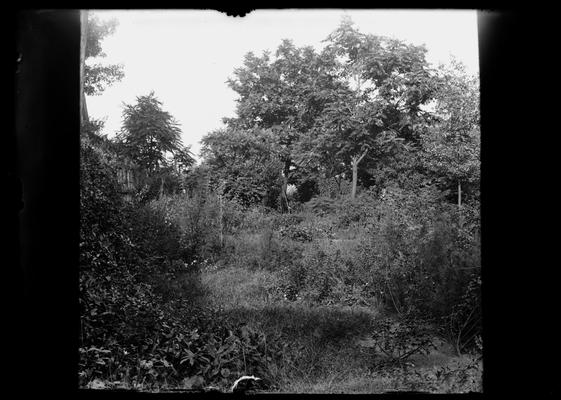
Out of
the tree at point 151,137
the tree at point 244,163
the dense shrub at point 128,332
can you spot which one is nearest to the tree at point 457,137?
the tree at point 244,163

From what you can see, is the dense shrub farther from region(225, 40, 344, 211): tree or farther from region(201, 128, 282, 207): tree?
region(225, 40, 344, 211): tree

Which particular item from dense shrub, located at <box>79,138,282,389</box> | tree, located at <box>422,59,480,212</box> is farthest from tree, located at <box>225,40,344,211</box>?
dense shrub, located at <box>79,138,282,389</box>

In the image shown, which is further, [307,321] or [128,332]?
[307,321]

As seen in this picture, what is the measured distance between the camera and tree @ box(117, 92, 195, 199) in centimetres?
1186

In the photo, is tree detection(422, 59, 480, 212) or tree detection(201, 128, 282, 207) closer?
tree detection(422, 59, 480, 212)

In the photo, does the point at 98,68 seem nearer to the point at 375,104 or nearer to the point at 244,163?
the point at 244,163

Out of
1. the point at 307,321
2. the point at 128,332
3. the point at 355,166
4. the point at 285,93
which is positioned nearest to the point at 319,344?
the point at 307,321

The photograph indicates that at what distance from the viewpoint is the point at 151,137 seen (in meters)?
12.0

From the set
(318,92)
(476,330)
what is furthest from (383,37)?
(476,330)

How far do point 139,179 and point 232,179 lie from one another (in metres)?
3.60

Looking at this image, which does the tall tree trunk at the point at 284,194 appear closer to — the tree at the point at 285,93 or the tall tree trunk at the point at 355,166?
the tree at the point at 285,93

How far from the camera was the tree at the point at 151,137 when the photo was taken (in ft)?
38.9
